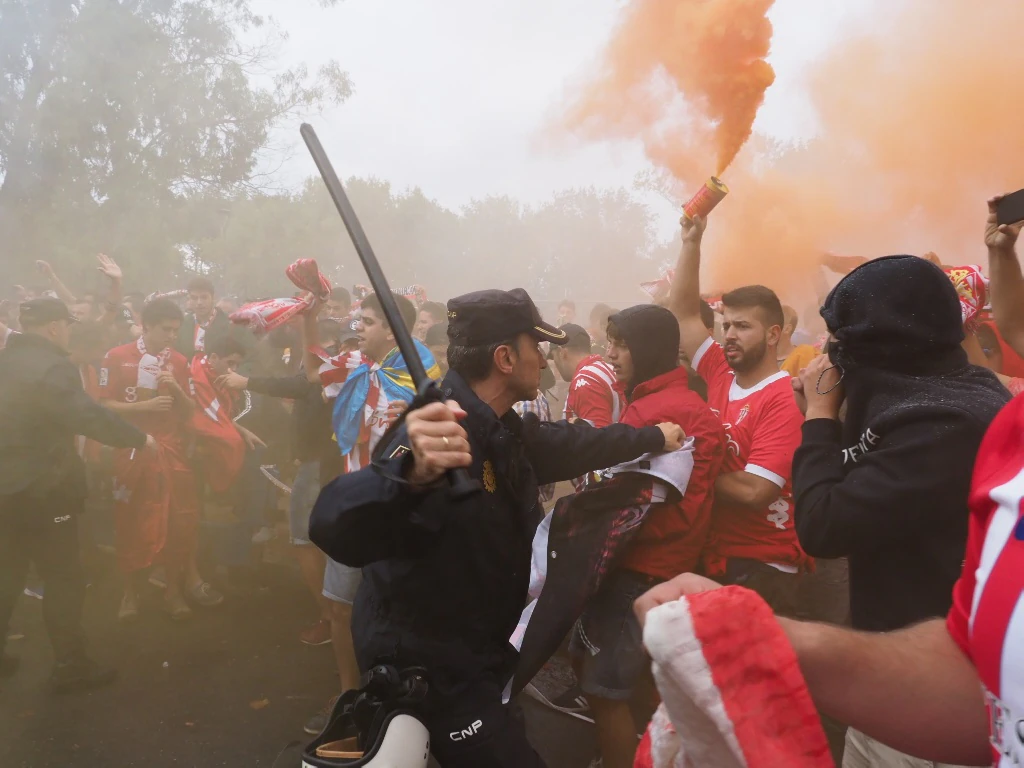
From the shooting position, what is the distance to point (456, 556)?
1926 mm

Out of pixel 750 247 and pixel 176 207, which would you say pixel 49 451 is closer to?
pixel 176 207

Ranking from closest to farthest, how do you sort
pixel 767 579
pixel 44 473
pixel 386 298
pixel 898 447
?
pixel 386 298, pixel 898 447, pixel 767 579, pixel 44 473

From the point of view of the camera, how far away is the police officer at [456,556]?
1729 mm

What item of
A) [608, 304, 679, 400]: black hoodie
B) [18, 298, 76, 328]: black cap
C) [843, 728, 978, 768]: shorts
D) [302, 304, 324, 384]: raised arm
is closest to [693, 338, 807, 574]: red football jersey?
[608, 304, 679, 400]: black hoodie

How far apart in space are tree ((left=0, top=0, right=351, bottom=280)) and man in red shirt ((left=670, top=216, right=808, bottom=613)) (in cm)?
495

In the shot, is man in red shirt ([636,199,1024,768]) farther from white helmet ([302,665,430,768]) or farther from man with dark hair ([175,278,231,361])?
man with dark hair ([175,278,231,361])

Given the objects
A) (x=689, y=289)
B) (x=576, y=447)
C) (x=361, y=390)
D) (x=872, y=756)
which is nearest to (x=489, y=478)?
(x=576, y=447)

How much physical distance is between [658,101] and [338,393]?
3.02m

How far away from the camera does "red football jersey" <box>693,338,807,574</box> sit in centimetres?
276

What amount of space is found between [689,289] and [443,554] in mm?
2359

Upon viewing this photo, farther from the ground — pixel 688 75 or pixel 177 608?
pixel 688 75

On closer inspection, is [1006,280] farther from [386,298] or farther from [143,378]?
[143,378]

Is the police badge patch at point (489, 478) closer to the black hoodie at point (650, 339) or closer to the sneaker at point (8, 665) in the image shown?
the black hoodie at point (650, 339)

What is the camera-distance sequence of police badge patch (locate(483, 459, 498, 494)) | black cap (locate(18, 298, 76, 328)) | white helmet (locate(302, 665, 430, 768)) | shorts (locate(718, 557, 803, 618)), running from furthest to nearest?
black cap (locate(18, 298, 76, 328))
shorts (locate(718, 557, 803, 618))
police badge patch (locate(483, 459, 498, 494))
white helmet (locate(302, 665, 430, 768))
